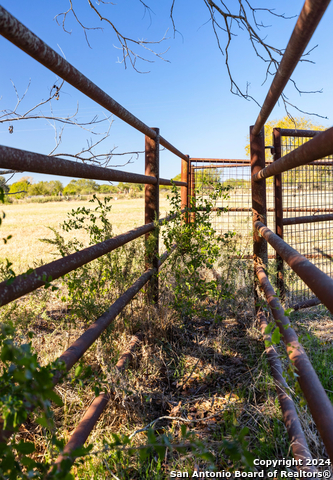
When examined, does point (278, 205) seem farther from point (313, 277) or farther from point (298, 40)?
point (313, 277)

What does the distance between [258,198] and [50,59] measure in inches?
80.0

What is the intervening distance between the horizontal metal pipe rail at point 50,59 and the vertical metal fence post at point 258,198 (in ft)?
4.15

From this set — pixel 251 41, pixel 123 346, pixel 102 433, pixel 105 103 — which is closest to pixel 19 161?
pixel 105 103

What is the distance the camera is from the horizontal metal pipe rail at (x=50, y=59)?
1.13 m

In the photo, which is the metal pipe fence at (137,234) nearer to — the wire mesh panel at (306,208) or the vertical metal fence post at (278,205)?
the vertical metal fence post at (278,205)

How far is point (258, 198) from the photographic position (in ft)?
9.64

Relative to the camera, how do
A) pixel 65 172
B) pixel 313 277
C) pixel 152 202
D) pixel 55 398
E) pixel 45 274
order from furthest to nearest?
pixel 152 202
pixel 65 172
pixel 45 274
pixel 313 277
pixel 55 398

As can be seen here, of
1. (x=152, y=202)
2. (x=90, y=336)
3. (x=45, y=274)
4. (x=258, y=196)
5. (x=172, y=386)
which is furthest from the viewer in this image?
(x=152, y=202)

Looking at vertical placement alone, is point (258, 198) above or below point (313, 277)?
above

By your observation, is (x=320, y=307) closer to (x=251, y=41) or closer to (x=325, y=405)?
(x=251, y=41)

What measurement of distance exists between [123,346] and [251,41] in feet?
9.53

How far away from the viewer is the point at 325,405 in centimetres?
103

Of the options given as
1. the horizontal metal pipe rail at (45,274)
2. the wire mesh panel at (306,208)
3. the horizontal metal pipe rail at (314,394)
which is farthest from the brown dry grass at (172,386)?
the wire mesh panel at (306,208)

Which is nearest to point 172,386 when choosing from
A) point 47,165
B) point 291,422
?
point 291,422
